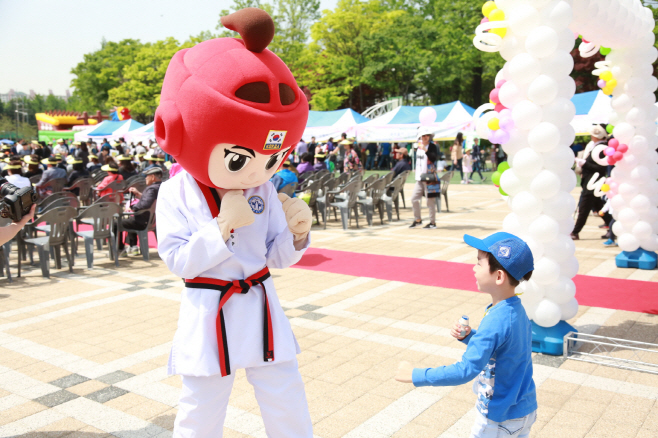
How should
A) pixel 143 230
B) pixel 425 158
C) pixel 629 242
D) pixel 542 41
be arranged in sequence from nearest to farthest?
pixel 542 41
pixel 629 242
pixel 143 230
pixel 425 158

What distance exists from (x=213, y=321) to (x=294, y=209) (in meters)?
0.67

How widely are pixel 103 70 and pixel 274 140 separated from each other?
62827 millimetres

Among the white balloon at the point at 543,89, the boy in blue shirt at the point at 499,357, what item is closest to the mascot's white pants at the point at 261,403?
the boy in blue shirt at the point at 499,357

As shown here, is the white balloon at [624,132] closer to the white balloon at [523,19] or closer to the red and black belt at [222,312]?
the white balloon at [523,19]

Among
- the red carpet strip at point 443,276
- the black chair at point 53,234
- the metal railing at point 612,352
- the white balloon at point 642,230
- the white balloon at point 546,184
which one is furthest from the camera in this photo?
the black chair at point 53,234

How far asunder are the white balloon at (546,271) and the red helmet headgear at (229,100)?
2943mm

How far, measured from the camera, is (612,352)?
15.3 ft

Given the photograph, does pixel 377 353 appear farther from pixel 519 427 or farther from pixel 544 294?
pixel 519 427

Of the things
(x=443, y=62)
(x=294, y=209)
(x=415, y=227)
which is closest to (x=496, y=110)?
(x=294, y=209)

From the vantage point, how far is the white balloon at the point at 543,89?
446 centimetres

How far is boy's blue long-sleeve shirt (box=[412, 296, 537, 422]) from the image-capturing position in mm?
2240

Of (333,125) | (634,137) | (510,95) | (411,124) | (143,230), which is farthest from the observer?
(333,125)

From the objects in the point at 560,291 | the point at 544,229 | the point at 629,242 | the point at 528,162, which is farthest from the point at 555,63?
the point at 629,242

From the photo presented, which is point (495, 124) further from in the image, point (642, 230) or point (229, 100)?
point (642, 230)
